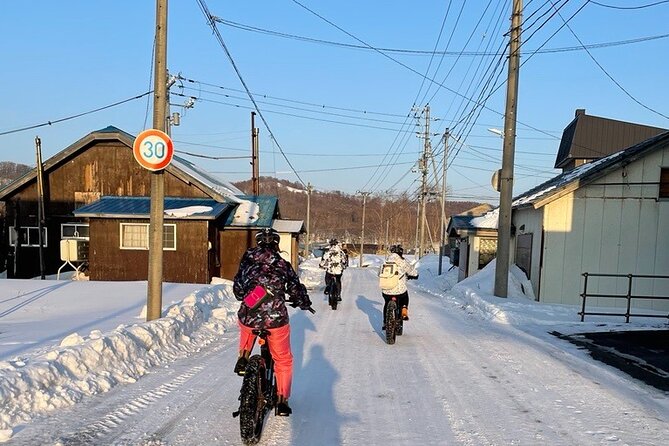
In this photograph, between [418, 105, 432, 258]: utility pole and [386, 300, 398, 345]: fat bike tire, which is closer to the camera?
[386, 300, 398, 345]: fat bike tire

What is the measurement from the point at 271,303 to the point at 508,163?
1270cm

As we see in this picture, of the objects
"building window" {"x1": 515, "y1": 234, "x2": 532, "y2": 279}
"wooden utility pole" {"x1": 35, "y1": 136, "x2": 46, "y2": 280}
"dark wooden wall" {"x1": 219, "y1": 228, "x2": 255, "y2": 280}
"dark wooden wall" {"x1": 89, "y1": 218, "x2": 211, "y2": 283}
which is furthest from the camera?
"dark wooden wall" {"x1": 219, "y1": 228, "x2": 255, "y2": 280}

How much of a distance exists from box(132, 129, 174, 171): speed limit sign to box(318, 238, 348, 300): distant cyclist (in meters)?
6.71

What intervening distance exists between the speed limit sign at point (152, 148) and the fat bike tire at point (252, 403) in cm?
522

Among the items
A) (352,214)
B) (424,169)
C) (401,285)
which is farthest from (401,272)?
(352,214)

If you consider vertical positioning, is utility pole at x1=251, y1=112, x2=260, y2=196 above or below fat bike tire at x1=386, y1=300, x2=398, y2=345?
above

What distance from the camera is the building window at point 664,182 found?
50.3ft

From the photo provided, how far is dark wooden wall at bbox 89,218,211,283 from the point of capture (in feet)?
70.0

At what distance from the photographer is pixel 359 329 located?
1070 centimetres

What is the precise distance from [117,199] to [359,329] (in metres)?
16.4

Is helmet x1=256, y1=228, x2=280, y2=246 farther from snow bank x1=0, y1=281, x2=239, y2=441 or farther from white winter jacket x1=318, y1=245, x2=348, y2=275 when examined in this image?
white winter jacket x1=318, y1=245, x2=348, y2=275

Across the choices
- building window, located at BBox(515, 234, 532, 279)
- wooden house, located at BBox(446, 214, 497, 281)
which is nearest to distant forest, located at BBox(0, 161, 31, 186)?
wooden house, located at BBox(446, 214, 497, 281)

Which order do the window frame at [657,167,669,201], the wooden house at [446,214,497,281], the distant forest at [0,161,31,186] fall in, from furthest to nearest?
the distant forest at [0,161,31,186] < the wooden house at [446,214,497,281] < the window frame at [657,167,669,201]

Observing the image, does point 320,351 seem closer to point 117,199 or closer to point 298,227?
point 117,199
